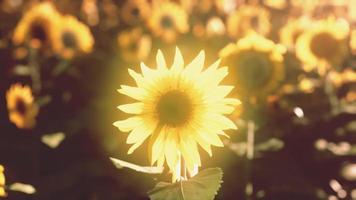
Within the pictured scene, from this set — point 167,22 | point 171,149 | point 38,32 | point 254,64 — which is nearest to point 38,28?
point 38,32

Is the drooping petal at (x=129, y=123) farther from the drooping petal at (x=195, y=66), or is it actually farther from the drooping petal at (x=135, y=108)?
the drooping petal at (x=195, y=66)

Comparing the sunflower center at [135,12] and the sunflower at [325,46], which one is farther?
the sunflower center at [135,12]

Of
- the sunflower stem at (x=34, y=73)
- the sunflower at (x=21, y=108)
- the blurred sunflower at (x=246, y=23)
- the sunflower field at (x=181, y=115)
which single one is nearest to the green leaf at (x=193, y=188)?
the sunflower field at (x=181, y=115)

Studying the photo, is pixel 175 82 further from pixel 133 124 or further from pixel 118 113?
pixel 118 113

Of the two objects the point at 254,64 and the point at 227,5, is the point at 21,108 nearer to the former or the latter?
the point at 254,64

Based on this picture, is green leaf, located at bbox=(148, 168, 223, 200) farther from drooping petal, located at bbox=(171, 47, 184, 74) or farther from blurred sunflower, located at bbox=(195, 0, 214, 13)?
blurred sunflower, located at bbox=(195, 0, 214, 13)

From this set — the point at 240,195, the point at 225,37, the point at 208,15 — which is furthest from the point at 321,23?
the point at 208,15

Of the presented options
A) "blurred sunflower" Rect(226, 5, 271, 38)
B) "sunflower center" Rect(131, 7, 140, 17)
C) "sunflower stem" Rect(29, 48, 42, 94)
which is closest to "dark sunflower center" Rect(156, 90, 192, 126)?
"sunflower stem" Rect(29, 48, 42, 94)
